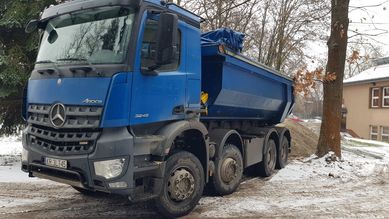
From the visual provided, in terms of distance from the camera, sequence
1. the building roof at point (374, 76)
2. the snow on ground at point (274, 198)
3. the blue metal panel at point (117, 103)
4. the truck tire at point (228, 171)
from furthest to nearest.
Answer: the building roof at point (374, 76)
the truck tire at point (228, 171)
the snow on ground at point (274, 198)
the blue metal panel at point (117, 103)

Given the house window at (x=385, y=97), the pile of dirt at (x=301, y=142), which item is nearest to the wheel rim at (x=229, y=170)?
the pile of dirt at (x=301, y=142)

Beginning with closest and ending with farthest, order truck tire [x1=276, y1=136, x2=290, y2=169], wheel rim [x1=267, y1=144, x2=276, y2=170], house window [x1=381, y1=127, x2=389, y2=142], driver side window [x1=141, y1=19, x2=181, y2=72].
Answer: driver side window [x1=141, y1=19, x2=181, y2=72] < wheel rim [x1=267, y1=144, x2=276, y2=170] < truck tire [x1=276, y1=136, x2=290, y2=169] < house window [x1=381, y1=127, x2=389, y2=142]

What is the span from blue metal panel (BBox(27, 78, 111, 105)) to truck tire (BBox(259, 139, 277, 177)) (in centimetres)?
529

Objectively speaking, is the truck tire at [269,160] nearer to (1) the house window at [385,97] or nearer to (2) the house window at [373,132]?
(1) the house window at [385,97]

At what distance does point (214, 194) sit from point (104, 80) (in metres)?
3.36

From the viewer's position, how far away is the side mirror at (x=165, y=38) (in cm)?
506

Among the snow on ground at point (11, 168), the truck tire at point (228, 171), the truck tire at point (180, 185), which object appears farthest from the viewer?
the snow on ground at point (11, 168)

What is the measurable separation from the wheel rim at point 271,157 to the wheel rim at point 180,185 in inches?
161

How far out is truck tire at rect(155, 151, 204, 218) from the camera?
564 cm

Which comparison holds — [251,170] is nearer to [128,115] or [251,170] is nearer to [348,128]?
[128,115]

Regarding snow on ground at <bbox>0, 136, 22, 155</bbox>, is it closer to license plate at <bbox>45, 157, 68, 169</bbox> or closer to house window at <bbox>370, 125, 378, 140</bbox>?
license plate at <bbox>45, 157, 68, 169</bbox>

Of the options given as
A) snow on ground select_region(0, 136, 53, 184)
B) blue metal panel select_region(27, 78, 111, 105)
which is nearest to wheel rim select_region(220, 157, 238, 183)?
blue metal panel select_region(27, 78, 111, 105)

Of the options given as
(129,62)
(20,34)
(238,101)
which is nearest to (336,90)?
(238,101)

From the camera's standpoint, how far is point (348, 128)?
33.0 metres
